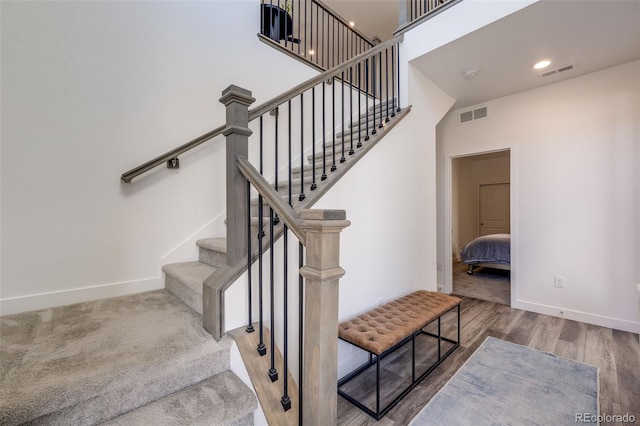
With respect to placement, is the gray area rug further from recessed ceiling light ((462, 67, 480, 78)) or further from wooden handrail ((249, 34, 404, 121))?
recessed ceiling light ((462, 67, 480, 78))

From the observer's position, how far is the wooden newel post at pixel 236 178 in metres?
1.43

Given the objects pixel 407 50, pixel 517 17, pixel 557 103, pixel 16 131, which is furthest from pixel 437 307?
pixel 16 131

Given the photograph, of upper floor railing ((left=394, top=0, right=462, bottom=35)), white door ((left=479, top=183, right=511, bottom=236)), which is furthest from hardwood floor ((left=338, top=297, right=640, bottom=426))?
white door ((left=479, top=183, right=511, bottom=236))

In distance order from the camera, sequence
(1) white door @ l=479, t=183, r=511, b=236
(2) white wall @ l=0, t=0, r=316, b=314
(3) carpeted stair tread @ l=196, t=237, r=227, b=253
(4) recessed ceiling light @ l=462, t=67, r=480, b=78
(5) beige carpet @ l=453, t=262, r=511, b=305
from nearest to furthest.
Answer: (2) white wall @ l=0, t=0, r=316, b=314 < (3) carpeted stair tread @ l=196, t=237, r=227, b=253 < (4) recessed ceiling light @ l=462, t=67, r=480, b=78 < (5) beige carpet @ l=453, t=262, r=511, b=305 < (1) white door @ l=479, t=183, r=511, b=236

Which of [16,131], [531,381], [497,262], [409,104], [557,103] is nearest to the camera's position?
[16,131]

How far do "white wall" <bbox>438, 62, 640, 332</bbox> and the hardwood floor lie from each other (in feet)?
0.99

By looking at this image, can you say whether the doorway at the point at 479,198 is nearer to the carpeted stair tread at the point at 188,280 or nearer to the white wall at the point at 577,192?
the white wall at the point at 577,192

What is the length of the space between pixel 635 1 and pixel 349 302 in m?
3.10

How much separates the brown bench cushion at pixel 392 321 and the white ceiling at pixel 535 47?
2457mm

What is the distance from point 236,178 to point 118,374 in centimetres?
96

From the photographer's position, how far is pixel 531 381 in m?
1.96

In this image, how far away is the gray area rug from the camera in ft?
5.36

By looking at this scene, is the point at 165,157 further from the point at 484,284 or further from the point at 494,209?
the point at 494,209

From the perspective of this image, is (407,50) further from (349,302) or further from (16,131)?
(16,131)
